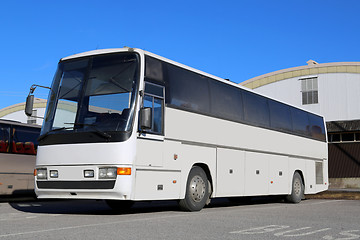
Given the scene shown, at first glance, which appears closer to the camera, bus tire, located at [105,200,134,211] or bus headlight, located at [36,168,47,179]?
bus headlight, located at [36,168,47,179]

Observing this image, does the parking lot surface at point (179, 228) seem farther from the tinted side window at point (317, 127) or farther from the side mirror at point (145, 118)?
the tinted side window at point (317, 127)

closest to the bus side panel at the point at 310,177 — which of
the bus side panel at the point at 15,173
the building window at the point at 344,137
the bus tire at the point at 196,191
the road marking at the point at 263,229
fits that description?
the bus tire at the point at 196,191

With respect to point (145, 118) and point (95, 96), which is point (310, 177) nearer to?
point (145, 118)

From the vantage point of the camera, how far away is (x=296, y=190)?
17.2 m

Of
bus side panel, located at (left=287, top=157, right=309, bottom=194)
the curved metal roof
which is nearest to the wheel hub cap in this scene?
bus side panel, located at (left=287, top=157, right=309, bottom=194)

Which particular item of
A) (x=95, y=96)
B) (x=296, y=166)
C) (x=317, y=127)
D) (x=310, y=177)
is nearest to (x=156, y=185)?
(x=95, y=96)

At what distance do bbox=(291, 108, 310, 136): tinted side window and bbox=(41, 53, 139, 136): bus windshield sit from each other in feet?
30.3

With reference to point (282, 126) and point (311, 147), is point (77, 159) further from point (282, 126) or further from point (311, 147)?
point (311, 147)

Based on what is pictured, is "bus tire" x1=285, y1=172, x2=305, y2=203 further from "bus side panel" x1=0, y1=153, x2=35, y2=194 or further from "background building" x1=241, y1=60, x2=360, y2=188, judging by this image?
"background building" x1=241, y1=60, x2=360, y2=188

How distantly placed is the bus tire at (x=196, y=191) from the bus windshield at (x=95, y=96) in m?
2.65

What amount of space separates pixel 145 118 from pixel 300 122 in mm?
10119

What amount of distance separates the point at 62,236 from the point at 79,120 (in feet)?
11.4

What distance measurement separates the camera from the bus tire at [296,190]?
1695 centimetres

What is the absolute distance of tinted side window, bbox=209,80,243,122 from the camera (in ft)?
41.4
